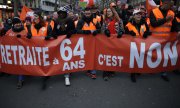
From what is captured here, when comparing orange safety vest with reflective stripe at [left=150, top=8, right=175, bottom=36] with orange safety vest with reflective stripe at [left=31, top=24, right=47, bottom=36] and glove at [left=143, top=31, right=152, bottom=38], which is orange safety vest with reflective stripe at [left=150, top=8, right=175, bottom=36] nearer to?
glove at [left=143, top=31, right=152, bottom=38]

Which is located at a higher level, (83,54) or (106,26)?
(106,26)

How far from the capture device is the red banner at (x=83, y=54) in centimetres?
607

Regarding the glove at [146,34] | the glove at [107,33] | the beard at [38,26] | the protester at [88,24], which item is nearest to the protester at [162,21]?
the glove at [146,34]

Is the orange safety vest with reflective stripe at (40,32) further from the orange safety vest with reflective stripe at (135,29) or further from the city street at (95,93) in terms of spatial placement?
the orange safety vest with reflective stripe at (135,29)

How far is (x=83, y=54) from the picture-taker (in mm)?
6379

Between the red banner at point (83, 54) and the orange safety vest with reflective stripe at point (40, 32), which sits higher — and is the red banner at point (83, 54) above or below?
below

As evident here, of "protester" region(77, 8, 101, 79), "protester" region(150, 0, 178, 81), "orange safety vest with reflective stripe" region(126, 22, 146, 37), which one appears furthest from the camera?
"protester" region(77, 8, 101, 79)

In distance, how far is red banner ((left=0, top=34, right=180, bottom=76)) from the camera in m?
6.07

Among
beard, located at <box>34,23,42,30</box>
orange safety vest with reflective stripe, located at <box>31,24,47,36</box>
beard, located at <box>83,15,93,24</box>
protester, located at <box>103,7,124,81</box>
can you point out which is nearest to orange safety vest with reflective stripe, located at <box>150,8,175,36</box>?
protester, located at <box>103,7,124,81</box>

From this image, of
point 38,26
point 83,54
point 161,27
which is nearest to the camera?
point 161,27

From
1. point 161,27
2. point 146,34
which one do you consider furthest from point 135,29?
point 161,27

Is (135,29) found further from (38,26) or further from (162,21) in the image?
(38,26)

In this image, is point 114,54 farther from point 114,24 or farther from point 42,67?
point 42,67

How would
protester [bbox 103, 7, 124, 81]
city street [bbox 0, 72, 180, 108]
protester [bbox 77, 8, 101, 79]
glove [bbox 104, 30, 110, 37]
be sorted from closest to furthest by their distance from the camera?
city street [bbox 0, 72, 180, 108] → glove [bbox 104, 30, 110, 37] → protester [bbox 103, 7, 124, 81] → protester [bbox 77, 8, 101, 79]
